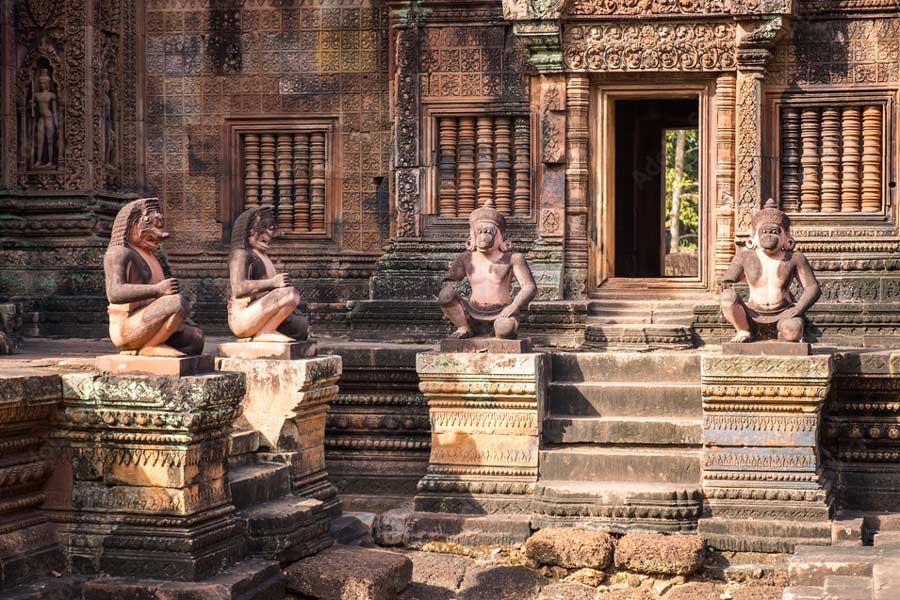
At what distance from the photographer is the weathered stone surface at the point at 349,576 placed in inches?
291

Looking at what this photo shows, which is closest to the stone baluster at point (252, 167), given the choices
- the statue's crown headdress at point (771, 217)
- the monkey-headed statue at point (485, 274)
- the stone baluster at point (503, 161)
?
the stone baluster at point (503, 161)

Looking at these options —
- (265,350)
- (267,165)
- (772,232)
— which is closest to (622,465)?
(772,232)

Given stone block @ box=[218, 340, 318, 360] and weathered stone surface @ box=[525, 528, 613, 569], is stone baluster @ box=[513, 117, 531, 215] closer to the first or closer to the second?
stone block @ box=[218, 340, 318, 360]

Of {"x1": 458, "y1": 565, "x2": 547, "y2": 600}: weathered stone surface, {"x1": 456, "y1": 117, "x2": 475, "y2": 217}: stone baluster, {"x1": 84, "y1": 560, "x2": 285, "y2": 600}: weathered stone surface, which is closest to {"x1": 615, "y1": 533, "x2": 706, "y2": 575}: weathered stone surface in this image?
{"x1": 458, "y1": 565, "x2": 547, "y2": 600}: weathered stone surface

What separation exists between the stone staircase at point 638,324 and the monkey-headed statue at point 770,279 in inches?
66.4

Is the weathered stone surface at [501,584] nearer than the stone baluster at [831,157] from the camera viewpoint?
Yes

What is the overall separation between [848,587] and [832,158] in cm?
483

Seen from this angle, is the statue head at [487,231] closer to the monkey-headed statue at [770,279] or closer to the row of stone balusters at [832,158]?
the monkey-headed statue at [770,279]

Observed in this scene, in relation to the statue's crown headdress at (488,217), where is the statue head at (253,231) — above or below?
below

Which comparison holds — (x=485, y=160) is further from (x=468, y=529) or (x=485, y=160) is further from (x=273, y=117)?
(x=468, y=529)

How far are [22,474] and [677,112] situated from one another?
10940mm

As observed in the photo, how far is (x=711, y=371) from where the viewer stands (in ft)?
28.8

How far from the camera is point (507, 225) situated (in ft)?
38.4

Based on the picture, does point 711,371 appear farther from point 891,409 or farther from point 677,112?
point 677,112
